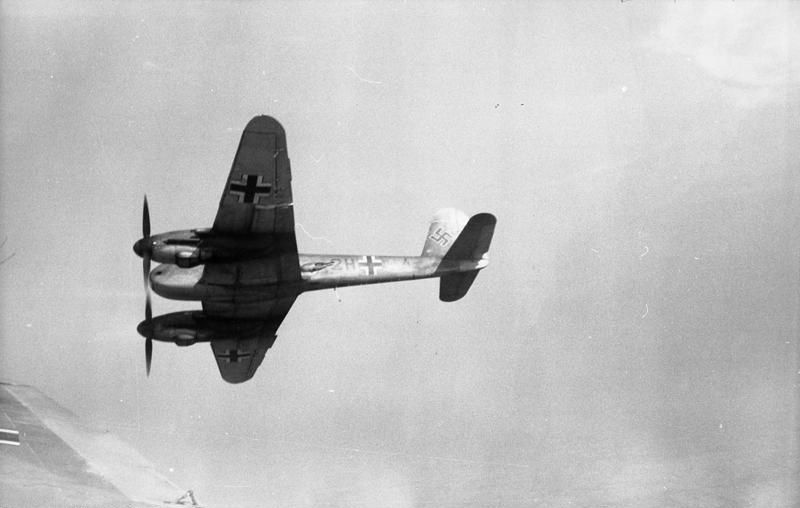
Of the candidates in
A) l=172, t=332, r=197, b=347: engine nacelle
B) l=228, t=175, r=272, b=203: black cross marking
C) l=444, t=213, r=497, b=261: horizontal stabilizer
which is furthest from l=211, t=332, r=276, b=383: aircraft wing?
l=444, t=213, r=497, b=261: horizontal stabilizer

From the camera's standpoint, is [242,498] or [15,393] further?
[242,498]

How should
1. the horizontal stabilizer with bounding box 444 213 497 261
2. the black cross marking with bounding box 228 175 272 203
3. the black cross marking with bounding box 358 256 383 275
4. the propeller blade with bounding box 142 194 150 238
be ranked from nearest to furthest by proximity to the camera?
the black cross marking with bounding box 228 175 272 203
the propeller blade with bounding box 142 194 150 238
the horizontal stabilizer with bounding box 444 213 497 261
the black cross marking with bounding box 358 256 383 275

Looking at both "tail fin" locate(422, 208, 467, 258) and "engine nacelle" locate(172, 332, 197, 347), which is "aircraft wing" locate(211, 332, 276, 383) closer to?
"engine nacelle" locate(172, 332, 197, 347)

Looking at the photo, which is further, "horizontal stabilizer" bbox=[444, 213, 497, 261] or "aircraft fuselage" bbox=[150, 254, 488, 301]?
"horizontal stabilizer" bbox=[444, 213, 497, 261]

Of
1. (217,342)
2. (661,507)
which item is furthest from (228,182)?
Answer: (661,507)

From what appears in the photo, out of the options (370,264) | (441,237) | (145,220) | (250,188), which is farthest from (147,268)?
(441,237)

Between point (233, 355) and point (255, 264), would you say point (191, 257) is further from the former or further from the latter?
point (233, 355)

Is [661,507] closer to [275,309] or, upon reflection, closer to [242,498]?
[242,498]

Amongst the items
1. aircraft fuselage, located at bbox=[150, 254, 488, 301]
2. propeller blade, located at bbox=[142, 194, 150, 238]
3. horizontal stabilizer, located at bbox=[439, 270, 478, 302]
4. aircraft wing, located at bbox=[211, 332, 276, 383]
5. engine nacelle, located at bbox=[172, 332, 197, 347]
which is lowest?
aircraft wing, located at bbox=[211, 332, 276, 383]
